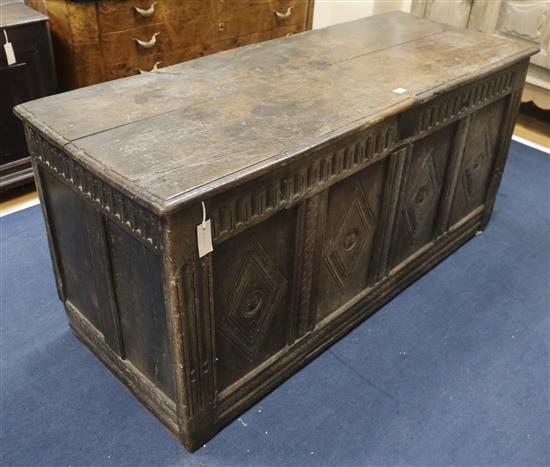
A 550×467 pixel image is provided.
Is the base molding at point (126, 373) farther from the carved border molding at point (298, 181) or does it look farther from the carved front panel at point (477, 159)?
the carved front panel at point (477, 159)

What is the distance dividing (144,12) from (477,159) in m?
1.71

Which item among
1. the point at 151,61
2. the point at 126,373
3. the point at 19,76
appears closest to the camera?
the point at 126,373

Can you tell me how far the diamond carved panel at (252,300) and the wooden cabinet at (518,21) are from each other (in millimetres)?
2479

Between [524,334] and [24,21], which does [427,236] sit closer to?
[524,334]

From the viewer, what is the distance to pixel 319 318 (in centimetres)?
207

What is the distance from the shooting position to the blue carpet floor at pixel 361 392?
1791mm

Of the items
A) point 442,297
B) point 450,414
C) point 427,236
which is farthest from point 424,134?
point 450,414

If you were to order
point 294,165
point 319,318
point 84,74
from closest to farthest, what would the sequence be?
1. point 294,165
2. point 319,318
3. point 84,74

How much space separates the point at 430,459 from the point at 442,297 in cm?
79

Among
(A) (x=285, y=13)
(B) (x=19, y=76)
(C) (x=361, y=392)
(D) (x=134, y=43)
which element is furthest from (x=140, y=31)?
(C) (x=361, y=392)

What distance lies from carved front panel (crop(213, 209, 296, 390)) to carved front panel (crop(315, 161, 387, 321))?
7.3 inches

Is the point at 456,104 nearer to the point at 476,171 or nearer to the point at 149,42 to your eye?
the point at 476,171

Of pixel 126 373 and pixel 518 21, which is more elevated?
pixel 518 21

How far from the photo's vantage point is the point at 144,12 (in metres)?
2.89
